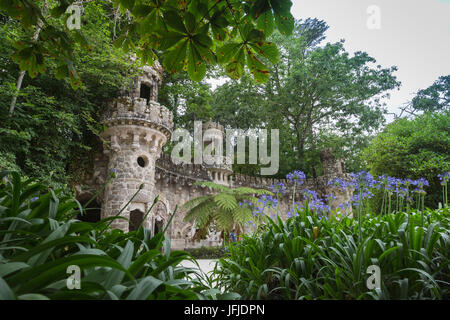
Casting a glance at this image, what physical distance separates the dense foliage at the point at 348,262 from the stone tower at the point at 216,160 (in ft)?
34.4

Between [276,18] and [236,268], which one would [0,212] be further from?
[236,268]

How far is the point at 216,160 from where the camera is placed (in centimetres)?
1377

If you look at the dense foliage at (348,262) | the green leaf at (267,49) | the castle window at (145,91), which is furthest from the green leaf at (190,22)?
the castle window at (145,91)

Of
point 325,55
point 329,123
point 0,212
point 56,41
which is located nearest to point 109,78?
point 56,41

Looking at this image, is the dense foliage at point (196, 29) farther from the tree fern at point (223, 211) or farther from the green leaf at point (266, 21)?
the tree fern at point (223, 211)

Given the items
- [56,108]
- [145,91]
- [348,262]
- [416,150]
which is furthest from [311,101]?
[348,262]

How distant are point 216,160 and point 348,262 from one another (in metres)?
11.6

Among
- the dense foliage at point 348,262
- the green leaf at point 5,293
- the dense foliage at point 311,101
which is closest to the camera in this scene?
the green leaf at point 5,293

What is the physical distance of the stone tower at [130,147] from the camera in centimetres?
916

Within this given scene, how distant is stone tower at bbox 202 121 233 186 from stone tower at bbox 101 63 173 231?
405 centimetres

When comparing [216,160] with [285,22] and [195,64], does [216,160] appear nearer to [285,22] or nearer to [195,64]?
[195,64]

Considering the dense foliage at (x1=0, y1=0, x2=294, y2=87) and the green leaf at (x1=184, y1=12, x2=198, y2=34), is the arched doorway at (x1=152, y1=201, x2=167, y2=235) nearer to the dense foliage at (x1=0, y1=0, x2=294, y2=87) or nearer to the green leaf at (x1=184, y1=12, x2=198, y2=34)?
the dense foliage at (x1=0, y1=0, x2=294, y2=87)

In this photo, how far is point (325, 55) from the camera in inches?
661

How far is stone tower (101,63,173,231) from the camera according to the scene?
9.16 m
